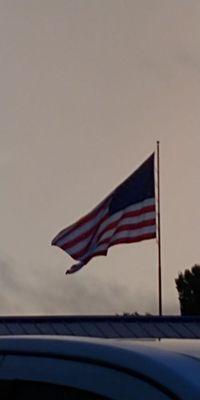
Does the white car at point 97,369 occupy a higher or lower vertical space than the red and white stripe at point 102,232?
lower

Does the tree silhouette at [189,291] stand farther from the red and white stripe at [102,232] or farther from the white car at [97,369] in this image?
the white car at [97,369]

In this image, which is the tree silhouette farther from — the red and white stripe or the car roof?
the car roof

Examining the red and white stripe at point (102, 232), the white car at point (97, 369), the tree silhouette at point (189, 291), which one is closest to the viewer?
the white car at point (97, 369)

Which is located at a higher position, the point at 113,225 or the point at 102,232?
the point at 113,225

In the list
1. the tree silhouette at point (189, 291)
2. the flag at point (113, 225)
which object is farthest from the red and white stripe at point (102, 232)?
the tree silhouette at point (189, 291)

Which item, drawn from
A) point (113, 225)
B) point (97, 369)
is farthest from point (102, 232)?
point (97, 369)

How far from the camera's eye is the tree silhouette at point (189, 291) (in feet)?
213

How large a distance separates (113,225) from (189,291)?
37.5 m

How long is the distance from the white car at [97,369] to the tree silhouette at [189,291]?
60.8m

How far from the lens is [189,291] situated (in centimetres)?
6562

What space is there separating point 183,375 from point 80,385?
16.5 inches

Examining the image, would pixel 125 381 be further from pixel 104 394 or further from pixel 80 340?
pixel 80 340

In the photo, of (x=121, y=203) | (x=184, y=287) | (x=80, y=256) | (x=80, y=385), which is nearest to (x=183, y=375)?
(x=80, y=385)

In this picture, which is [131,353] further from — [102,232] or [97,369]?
[102,232]
